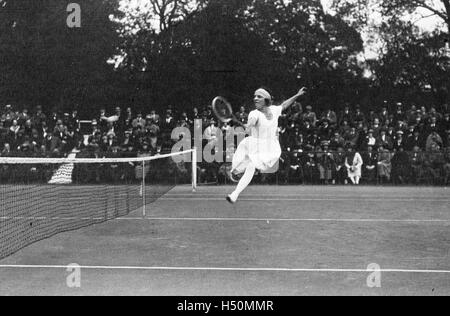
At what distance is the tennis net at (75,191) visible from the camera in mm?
12352

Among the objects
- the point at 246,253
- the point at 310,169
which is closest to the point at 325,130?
the point at 310,169

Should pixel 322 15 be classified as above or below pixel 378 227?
above

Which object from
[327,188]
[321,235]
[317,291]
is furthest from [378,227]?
[327,188]

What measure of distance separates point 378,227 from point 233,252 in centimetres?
404

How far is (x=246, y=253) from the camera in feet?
31.7

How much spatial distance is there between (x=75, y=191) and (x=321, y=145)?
29.3 ft

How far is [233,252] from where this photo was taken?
974cm

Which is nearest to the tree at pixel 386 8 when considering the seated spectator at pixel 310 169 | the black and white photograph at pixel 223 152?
the black and white photograph at pixel 223 152

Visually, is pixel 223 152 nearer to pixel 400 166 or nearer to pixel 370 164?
pixel 370 164

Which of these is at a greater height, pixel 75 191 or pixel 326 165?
pixel 326 165

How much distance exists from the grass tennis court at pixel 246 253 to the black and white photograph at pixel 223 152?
5 centimetres

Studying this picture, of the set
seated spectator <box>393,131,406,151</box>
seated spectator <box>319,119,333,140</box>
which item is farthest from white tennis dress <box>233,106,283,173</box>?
seated spectator <box>393,131,406,151</box>

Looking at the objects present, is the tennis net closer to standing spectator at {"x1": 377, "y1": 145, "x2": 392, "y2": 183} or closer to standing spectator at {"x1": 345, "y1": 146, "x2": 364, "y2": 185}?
standing spectator at {"x1": 345, "y1": 146, "x2": 364, "y2": 185}

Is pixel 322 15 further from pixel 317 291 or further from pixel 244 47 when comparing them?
pixel 317 291
